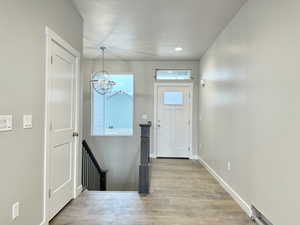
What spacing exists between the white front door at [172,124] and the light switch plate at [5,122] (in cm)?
492

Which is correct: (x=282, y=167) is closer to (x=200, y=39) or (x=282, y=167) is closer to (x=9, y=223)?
(x=9, y=223)

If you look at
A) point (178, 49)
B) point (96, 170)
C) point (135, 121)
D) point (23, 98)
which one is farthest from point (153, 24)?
point (96, 170)

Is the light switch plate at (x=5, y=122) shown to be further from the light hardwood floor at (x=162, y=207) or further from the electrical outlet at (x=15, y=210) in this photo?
the light hardwood floor at (x=162, y=207)

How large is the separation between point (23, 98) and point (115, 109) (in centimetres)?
465

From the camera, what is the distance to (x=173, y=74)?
21.9ft

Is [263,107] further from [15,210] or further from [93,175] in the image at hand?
[93,175]

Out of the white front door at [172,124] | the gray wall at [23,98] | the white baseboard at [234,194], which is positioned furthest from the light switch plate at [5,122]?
the white front door at [172,124]

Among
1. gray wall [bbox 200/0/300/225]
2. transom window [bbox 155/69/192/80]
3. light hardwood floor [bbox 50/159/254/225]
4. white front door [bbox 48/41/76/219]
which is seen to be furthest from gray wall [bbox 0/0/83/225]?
transom window [bbox 155/69/192/80]

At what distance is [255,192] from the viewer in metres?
2.69

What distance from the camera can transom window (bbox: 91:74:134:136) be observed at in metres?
6.63

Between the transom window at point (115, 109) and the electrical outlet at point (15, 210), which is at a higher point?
the transom window at point (115, 109)

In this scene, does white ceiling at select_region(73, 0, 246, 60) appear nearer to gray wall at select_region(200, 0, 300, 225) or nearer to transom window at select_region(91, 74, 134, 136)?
gray wall at select_region(200, 0, 300, 225)

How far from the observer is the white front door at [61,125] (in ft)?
8.66

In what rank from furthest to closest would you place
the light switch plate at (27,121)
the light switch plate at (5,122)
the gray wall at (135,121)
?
the gray wall at (135,121) < the light switch plate at (27,121) < the light switch plate at (5,122)
